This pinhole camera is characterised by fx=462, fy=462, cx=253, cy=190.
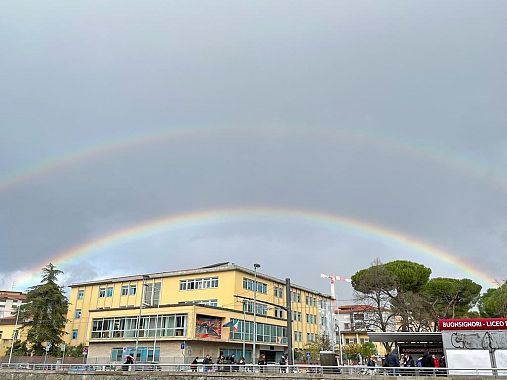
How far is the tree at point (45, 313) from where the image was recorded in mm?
55500

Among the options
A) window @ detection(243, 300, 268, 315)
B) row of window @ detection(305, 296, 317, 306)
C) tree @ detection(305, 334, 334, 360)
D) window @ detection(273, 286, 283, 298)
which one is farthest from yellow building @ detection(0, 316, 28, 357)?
row of window @ detection(305, 296, 317, 306)

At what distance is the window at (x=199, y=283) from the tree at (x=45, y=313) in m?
15.9

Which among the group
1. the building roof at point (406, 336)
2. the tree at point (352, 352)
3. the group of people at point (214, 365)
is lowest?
the group of people at point (214, 365)

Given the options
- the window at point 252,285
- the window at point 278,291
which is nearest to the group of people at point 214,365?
the window at point 252,285

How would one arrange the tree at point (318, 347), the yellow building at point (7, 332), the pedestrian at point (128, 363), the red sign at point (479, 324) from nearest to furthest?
the red sign at point (479, 324) → the pedestrian at point (128, 363) → the tree at point (318, 347) → the yellow building at point (7, 332)

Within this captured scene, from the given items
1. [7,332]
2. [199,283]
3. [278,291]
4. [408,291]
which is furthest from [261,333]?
[7,332]

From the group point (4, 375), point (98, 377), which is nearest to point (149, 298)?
point (4, 375)

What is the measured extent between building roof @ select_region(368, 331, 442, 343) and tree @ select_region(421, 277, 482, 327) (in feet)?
78.3

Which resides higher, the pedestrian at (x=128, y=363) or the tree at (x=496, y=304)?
the tree at (x=496, y=304)

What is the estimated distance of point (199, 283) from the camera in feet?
182

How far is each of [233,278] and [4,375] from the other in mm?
26050

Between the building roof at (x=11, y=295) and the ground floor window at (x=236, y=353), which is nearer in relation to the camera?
the ground floor window at (x=236, y=353)

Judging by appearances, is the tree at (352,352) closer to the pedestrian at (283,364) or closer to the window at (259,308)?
the window at (259,308)

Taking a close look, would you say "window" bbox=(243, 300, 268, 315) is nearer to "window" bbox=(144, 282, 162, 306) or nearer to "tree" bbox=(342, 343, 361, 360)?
"window" bbox=(144, 282, 162, 306)
